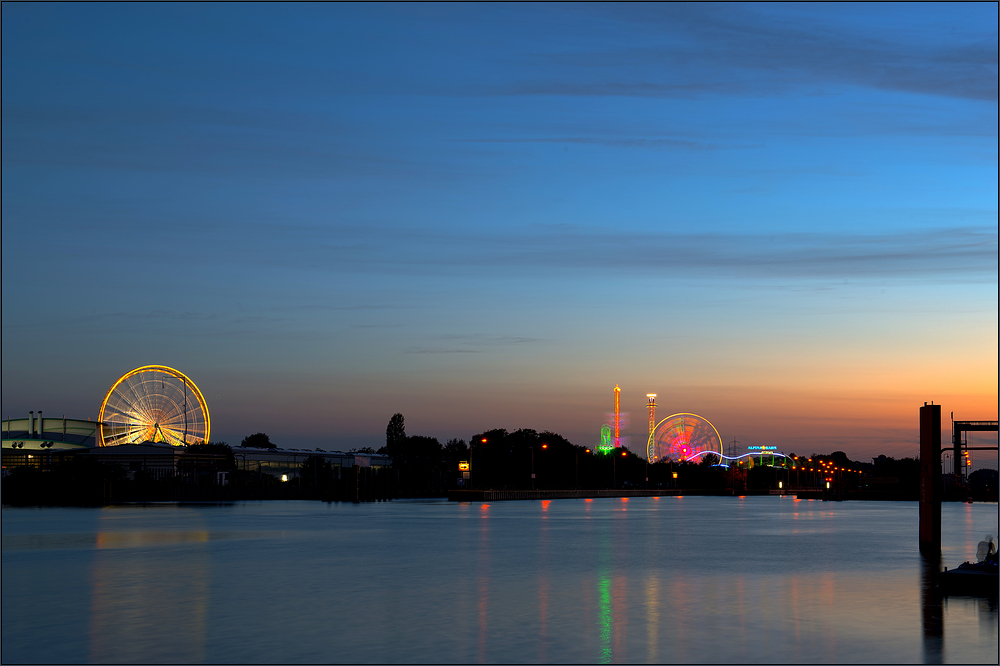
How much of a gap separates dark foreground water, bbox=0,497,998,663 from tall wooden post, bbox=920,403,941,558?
4.84 ft

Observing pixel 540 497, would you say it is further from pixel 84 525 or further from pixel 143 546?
pixel 143 546

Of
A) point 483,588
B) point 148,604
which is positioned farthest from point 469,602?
point 148,604

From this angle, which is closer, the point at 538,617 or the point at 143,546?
the point at 538,617

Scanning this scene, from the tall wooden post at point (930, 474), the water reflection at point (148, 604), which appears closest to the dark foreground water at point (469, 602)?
the water reflection at point (148, 604)

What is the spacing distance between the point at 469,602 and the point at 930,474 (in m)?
24.8

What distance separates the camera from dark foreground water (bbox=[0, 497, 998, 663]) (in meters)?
21.5

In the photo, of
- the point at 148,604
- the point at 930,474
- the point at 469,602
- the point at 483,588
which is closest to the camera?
the point at 148,604

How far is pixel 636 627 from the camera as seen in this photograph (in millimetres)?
24531

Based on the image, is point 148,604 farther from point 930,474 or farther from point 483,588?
point 930,474

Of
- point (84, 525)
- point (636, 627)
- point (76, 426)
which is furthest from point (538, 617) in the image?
point (76, 426)

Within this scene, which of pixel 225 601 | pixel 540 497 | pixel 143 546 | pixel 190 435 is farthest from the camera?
pixel 540 497

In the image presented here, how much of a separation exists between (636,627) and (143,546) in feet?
101

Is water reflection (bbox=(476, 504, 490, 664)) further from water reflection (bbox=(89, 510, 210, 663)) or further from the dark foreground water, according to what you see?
water reflection (bbox=(89, 510, 210, 663))

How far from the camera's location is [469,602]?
29000mm
